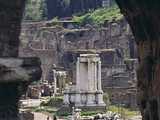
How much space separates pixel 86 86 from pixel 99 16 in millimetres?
40835

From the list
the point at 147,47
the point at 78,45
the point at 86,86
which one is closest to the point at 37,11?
the point at 78,45

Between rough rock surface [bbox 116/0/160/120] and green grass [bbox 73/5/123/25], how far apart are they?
242ft

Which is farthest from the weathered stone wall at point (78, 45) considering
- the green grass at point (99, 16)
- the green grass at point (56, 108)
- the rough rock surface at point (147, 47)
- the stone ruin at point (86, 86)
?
the rough rock surface at point (147, 47)

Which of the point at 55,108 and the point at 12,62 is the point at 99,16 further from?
the point at 12,62

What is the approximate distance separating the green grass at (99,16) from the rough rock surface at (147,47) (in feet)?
242

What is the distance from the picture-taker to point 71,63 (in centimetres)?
7788

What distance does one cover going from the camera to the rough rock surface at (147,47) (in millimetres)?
9891

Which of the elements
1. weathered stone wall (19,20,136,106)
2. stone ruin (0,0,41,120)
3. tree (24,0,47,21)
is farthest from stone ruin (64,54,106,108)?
tree (24,0,47,21)

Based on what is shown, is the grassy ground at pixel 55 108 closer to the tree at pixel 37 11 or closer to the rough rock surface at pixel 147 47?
the rough rock surface at pixel 147 47

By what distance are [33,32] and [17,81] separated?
8299 centimetres

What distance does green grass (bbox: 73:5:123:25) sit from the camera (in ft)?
288

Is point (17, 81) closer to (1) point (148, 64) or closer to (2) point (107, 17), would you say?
(1) point (148, 64)

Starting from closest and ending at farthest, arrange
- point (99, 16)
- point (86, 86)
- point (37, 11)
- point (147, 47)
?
point (147, 47) → point (86, 86) → point (99, 16) → point (37, 11)

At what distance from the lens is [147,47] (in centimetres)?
1018
